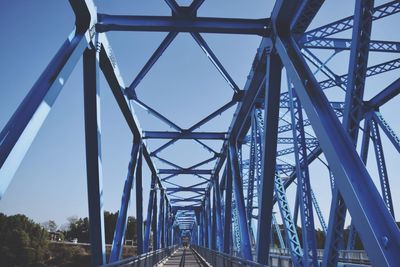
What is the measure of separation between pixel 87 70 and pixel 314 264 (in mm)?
5279

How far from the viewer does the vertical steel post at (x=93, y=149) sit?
7059mm

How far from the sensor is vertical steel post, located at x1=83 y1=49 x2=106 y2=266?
23.2 feet

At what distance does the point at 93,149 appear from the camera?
23.2 ft

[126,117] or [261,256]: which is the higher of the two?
[126,117]

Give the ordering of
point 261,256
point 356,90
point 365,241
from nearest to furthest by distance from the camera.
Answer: point 365,241, point 356,90, point 261,256

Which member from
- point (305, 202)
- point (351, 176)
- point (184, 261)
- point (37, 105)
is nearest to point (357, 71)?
point (351, 176)

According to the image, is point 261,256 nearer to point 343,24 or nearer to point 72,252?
point 343,24

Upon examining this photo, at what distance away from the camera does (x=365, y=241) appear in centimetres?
332

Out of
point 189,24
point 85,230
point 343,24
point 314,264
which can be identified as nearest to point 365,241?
point 314,264

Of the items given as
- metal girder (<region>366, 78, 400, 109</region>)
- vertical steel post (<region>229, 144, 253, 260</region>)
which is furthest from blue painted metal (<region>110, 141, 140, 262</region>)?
metal girder (<region>366, 78, 400, 109</region>)

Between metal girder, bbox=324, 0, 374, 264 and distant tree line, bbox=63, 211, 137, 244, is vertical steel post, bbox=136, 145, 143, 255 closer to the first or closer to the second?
metal girder, bbox=324, 0, 374, 264

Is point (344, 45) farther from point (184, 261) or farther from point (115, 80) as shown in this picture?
point (184, 261)

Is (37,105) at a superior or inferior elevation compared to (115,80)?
inferior

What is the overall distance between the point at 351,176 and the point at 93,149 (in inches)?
193
